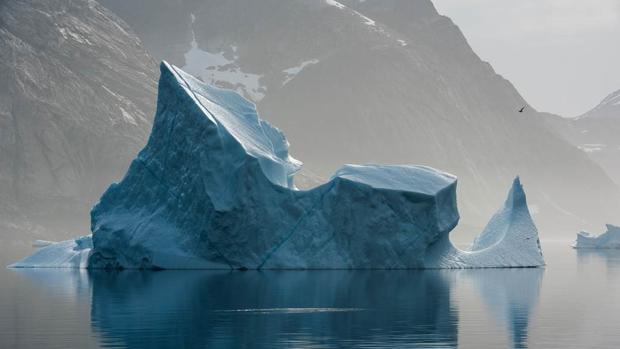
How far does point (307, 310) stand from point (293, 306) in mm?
1178

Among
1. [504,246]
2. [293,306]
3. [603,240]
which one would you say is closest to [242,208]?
[504,246]

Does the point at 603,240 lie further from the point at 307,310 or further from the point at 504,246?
the point at 307,310

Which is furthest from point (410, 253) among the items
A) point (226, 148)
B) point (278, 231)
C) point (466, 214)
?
point (466, 214)

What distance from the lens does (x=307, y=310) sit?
34.6 meters

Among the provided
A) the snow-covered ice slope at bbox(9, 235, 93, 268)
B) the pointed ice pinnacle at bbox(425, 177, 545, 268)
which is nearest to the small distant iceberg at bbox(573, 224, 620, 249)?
the pointed ice pinnacle at bbox(425, 177, 545, 268)

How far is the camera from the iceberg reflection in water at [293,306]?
90.7 feet

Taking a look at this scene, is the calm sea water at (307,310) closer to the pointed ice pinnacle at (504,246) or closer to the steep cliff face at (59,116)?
the pointed ice pinnacle at (504,246)

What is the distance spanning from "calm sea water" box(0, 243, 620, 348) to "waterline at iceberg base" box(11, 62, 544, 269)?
1.30 m

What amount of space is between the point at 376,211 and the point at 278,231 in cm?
447

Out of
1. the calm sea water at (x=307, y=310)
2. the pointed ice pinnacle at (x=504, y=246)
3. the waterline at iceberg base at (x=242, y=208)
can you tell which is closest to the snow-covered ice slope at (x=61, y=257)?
the waterline at iceberg base at (x=242, y=208)

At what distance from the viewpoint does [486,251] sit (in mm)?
57031

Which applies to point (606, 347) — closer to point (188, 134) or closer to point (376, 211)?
point (376, 211)

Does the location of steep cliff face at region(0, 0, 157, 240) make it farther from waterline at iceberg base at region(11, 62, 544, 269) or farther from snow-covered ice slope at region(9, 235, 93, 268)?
waterline at iceberg base at region(11, 62, 544, 269)

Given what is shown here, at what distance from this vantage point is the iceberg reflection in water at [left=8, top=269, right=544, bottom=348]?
27656mm
